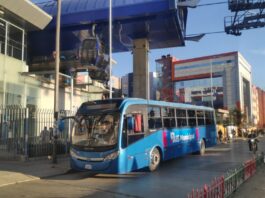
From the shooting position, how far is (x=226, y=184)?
29.6 feet

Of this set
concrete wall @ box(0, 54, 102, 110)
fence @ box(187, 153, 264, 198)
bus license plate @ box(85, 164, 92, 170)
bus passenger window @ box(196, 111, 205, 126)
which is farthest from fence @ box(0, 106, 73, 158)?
fence @ box(187, 153, 264, 198)

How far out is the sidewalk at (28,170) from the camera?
1288 cm

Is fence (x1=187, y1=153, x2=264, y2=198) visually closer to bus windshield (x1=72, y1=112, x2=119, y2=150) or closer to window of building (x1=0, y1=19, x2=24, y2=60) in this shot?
bus windshield (x1=72, y1=112, x2=119, y2=150)

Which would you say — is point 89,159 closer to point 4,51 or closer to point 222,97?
point 4,51

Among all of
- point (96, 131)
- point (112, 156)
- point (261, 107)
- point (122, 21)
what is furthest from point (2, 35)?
point (261, 107)

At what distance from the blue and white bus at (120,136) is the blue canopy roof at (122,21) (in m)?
12.5

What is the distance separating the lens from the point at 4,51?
88.3 feet

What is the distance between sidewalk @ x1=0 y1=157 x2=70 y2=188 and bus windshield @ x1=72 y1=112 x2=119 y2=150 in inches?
70.8

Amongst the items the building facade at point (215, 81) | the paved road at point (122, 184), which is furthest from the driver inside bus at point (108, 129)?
the building facade at point (215, 81)

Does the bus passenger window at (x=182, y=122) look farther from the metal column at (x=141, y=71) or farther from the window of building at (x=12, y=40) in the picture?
the window of building at (x=12, y=40)

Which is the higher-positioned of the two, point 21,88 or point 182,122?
point 21,88

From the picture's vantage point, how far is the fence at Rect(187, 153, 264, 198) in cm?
709

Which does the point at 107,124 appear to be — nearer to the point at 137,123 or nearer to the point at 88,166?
the point at 137,123

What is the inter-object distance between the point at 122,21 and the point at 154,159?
1620cm
